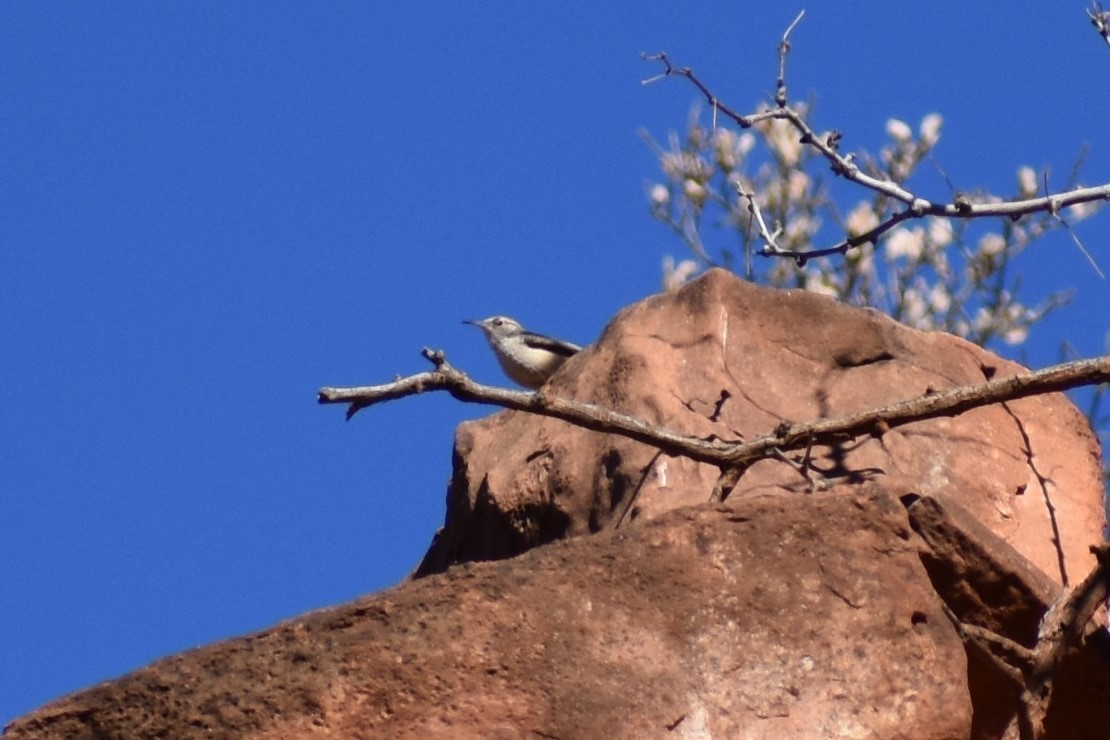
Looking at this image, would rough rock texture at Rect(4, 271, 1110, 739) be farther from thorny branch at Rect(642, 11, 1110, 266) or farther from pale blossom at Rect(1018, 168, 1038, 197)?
pale blossom at Rect(1018, 168, 1038, 197)

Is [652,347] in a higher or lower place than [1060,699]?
higher

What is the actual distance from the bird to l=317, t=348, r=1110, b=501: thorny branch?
606 centimetres

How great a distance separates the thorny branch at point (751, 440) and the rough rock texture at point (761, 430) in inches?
6.1

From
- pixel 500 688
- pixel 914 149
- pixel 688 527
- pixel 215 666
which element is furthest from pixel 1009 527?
pixel 914 149

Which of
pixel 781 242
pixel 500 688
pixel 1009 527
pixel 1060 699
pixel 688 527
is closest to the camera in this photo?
pixel 500 688

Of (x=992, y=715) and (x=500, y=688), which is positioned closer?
(x=500, y=688)

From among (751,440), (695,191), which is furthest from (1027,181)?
→ (751,440)

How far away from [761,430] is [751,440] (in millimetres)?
538

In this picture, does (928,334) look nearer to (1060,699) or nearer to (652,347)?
(652,347)

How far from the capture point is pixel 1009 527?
531 cm

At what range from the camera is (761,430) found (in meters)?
5.45

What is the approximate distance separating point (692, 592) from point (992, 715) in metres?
1.09

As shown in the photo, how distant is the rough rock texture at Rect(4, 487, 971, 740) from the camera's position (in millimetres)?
3750

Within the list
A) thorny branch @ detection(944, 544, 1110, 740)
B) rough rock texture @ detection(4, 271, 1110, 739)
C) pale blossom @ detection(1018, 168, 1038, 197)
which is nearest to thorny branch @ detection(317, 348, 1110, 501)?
rough rock texture @ detection(4, 271, 1110, 739)
